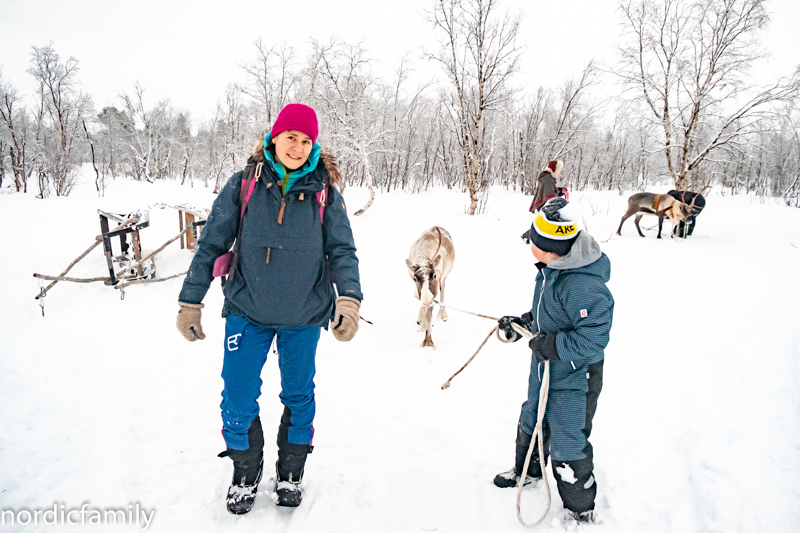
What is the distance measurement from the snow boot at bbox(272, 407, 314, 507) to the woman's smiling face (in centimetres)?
157

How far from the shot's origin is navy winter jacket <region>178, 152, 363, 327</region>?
6.73 feet

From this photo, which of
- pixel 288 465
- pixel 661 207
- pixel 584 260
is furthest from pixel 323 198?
pixel 661 207

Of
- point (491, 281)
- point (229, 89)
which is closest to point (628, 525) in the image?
point (491, 281)

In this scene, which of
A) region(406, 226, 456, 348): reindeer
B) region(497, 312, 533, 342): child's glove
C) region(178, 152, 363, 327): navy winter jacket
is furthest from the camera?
region(406, 226, 456, 348): reindeer

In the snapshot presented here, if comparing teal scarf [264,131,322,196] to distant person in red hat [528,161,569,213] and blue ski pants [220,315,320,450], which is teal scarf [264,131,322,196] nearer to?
blue ski pants [220,315,320,450]

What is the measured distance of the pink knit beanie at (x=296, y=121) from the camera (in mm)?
2090

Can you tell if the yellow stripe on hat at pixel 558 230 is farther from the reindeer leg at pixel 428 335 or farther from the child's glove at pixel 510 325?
the reindeer leg at pixel 428 335

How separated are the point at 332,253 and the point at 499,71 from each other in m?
14.2

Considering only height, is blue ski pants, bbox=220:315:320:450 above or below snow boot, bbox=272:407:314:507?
above

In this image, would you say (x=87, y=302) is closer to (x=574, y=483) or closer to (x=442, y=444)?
(x=442, y=444)

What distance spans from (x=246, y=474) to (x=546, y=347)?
78.6 inches

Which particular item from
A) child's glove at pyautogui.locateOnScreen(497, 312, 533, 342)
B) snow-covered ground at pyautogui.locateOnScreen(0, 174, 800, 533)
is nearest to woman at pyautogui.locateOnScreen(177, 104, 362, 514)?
snow-covered ground at pyautogui.locateOnScreen(0, 174, 800, 533)

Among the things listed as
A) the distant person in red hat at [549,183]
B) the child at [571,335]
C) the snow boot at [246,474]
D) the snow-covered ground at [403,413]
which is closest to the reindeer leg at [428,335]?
the snow-covered ground at [403,413]

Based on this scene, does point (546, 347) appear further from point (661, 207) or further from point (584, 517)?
point (661, 207)
